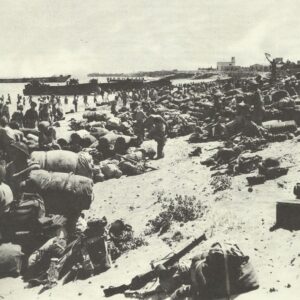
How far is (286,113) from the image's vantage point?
15477 mm

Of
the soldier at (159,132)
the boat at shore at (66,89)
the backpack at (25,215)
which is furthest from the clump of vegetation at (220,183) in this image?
the boat at shore at (66,89)

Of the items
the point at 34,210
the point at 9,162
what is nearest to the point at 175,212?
the point at 34,210

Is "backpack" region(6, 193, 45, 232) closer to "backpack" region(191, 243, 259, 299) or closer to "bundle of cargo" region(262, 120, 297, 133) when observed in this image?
"backpack" region(191, 243, 259, 299)

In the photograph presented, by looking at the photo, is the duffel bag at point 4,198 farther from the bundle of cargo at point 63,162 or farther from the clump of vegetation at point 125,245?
the bundle of cargo at point 63,162

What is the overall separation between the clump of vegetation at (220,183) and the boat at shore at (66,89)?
40.3 m

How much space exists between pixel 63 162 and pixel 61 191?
126 centimetres

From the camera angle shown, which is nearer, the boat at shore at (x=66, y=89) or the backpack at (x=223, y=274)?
the backpack at (x=223, y=274)

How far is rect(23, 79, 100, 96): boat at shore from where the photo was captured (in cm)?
4994

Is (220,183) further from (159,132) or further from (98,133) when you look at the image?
(98,133)

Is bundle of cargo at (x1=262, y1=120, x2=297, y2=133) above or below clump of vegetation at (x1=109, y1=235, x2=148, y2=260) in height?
above

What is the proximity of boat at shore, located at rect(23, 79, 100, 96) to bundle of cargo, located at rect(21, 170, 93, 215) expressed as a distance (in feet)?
137

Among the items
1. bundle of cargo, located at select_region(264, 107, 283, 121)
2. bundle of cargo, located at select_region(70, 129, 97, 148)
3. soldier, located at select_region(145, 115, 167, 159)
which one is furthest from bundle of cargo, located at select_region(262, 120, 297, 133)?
bundle of cargo, located at select_region(70, 129, 97, 148)

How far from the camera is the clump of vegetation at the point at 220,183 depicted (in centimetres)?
901

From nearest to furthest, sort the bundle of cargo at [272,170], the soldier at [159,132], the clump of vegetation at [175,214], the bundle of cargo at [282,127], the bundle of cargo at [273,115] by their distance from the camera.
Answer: the clump of vegetation at [175,214] < the bundle of cargo at [272,170] < the soldier at [159,132] < the bundle of cargo at [282,127] < the bundle of cargo at [273,115]
